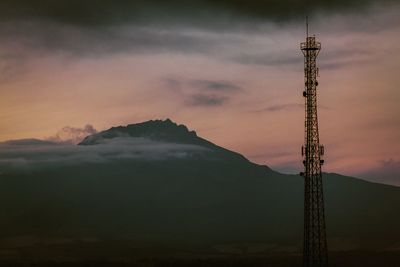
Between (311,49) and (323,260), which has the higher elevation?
(311,49)

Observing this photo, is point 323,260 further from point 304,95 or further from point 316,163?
point 304,95

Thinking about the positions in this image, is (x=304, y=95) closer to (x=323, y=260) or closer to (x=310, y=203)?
(x=310, y=203)

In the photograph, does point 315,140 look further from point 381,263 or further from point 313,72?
point 381,263

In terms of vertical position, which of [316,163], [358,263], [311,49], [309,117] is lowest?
[358,263]

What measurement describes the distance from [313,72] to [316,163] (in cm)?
1247

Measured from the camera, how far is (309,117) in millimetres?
105500

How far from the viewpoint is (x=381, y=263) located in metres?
197

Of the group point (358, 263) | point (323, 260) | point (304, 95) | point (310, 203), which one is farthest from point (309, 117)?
point (358, 263)

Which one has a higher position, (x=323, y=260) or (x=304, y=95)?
(x=304, y=95)

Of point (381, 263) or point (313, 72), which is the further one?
point (381, 263)

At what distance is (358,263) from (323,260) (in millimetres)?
87475

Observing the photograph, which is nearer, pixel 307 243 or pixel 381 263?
pixel 307 243

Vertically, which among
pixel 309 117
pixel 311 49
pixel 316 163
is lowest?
pixel 316 163

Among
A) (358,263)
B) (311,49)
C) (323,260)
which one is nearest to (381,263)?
(358,263)
